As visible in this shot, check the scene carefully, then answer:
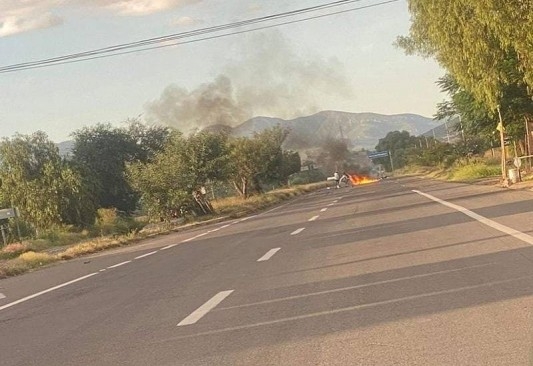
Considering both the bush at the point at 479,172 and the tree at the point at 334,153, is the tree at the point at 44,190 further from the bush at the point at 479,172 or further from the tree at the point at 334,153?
the tree at the point at 334,153

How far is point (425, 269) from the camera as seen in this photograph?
32.3ft

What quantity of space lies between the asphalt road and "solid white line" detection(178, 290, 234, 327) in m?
0.04

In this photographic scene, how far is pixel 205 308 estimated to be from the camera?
8938 mm

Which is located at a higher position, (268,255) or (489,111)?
(489,111)

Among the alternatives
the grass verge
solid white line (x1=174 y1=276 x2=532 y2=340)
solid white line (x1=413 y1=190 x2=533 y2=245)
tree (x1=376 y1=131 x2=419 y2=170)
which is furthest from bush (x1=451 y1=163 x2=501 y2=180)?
tree (x1=376 y1=131 x2=419 y2=170)

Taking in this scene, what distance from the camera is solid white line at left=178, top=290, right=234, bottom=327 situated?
8.18 metres

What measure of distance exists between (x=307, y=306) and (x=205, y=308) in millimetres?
1424

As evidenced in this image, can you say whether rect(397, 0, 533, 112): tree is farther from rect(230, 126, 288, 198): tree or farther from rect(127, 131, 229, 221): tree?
rect(230, 126, 288, 198): tree

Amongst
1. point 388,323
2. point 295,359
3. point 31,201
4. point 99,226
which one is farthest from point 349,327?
point 31,201

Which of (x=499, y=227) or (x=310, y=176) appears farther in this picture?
(x=310, y=176)

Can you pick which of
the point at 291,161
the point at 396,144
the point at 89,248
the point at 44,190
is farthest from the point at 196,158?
the point at 396,144

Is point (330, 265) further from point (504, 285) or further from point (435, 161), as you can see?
point (435, 161)

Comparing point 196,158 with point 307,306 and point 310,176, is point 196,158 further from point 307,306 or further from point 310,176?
point 310,176

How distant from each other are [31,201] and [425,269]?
4377cm
